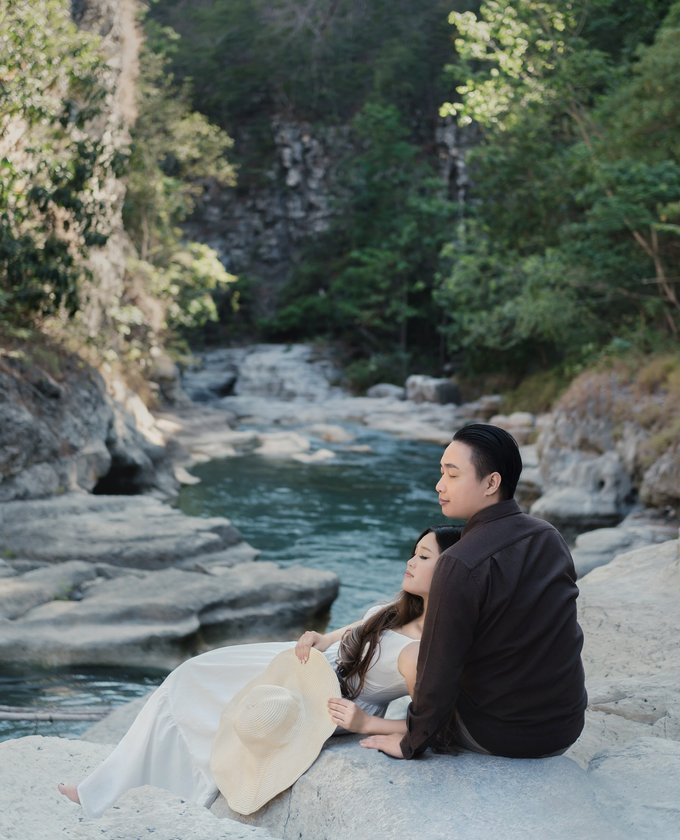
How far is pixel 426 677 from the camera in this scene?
6.17 ft

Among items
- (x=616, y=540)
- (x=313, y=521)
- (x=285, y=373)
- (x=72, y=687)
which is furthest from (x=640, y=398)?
(x=285, y=373)

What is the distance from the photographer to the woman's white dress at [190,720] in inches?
89.4

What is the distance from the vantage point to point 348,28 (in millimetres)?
32719

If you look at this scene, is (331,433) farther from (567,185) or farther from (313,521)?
(567,185)

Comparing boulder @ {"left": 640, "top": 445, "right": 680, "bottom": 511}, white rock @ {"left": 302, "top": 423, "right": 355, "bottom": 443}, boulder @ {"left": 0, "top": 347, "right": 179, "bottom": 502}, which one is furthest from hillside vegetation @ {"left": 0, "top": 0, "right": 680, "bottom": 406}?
white rock @ {"left": 302, "top": 423, "right": 355, "bottom": 443}

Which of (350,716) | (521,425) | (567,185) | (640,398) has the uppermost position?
(567,185)

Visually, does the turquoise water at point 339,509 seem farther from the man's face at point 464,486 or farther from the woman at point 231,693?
the man's face at point 464,486

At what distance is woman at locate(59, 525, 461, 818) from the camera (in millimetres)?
2207

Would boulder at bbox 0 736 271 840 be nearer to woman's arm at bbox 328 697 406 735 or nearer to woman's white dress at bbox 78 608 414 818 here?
woman's white dress at bbox 78 608 414 818

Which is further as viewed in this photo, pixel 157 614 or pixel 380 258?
pixel 380 258

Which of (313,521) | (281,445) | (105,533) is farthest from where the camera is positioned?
(281,445)

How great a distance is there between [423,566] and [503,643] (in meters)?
0.36

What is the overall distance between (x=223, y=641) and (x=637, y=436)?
19.2ft

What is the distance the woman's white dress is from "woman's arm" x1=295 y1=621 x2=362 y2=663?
0.08 ft
